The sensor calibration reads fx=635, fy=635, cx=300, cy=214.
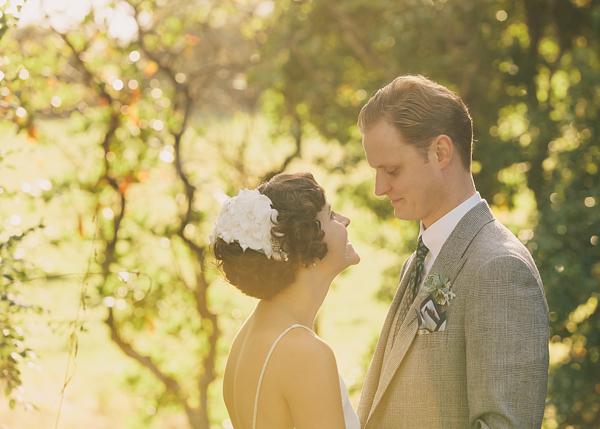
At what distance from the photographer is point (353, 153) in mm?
5613

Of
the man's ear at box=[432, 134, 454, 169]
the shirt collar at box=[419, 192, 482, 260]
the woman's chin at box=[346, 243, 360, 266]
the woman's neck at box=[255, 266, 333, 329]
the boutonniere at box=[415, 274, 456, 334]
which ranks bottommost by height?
the woman's neck at box=[255, 266, 333, 329]

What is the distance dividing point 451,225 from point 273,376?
77cm

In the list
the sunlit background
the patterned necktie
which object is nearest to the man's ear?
the patterned necktie

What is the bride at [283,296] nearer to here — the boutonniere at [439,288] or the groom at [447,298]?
the groom at [447,298]

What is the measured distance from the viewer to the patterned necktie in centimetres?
219

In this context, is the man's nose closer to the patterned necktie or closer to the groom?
the groom

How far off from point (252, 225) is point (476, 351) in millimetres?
848

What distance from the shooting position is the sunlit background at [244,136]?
4812mm

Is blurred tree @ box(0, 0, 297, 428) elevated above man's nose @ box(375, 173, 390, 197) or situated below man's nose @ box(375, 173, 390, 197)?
below

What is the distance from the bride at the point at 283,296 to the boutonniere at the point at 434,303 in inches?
13.6

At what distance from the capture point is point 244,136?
21.7 ft

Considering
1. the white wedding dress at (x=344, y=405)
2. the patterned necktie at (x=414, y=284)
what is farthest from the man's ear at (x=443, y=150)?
the white wedding dress at (x=344, y=405)

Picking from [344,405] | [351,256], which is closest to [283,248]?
[351,256]

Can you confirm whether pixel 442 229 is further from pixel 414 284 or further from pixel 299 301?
pixel 299 301
